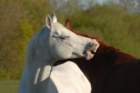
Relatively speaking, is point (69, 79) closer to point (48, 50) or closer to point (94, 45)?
point (48, 50)

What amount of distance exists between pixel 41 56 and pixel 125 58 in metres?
0.84

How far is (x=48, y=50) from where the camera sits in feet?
18.0

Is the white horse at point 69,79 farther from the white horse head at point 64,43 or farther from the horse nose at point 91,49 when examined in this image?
the horse nose at point 91,49

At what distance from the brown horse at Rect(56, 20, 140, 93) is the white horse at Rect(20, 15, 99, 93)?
143 mm

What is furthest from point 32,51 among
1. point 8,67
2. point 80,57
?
point 8,67

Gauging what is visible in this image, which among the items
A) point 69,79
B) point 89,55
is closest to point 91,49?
point 89,55

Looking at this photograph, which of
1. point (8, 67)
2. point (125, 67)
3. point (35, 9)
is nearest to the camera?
point (125, 67)

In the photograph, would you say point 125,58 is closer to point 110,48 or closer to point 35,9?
point 110,48

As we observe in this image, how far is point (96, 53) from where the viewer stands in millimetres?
5379

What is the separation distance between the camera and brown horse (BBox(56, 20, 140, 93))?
17.4ft

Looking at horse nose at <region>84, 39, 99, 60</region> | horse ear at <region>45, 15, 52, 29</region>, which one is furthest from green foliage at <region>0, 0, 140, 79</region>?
horse nose at <region>84, 39, 99, 60</region>

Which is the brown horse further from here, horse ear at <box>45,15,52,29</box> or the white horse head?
horse ear at <box>45,15,52,29</box>

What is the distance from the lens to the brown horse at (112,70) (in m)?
5.31

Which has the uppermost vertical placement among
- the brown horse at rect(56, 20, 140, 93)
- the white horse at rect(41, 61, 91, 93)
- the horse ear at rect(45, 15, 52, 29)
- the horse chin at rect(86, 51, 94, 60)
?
the horse ear at rect(45, 15, 52, 29)
